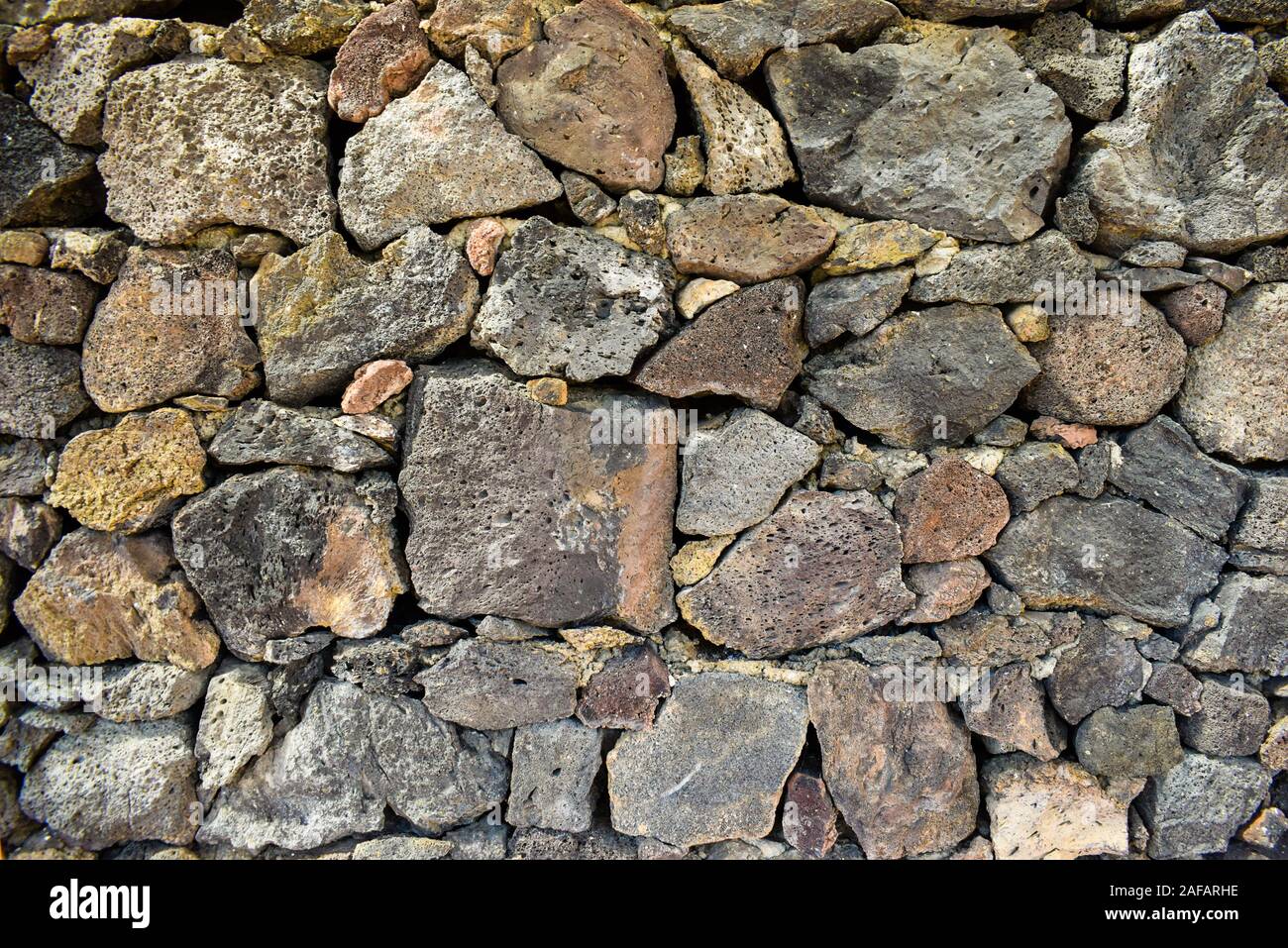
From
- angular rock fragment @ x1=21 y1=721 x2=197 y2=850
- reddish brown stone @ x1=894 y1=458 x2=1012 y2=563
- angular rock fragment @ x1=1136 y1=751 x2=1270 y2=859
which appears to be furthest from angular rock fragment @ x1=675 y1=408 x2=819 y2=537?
angular rock fragment @ x1=21 y1=721 x2=197 y2=850

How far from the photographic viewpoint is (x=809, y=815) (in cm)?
277

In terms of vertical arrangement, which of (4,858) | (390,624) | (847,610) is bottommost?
(4,858)

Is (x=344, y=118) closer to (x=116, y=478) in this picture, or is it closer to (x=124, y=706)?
(x=116, y=478)

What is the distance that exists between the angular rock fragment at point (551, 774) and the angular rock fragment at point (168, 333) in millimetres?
1726

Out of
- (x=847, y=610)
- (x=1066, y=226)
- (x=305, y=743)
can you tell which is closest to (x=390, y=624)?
(x=305, y=743)

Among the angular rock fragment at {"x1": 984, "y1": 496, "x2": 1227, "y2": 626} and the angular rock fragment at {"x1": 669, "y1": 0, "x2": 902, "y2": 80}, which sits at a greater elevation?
the angular rock fragment at {"x1": 669, "y1": 0, "x2": 902, "y2": 80}

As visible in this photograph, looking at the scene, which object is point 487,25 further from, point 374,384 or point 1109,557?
point 1109,557

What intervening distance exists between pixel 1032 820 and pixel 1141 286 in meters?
2.06

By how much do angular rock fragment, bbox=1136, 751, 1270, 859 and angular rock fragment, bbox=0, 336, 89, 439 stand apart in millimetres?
4378

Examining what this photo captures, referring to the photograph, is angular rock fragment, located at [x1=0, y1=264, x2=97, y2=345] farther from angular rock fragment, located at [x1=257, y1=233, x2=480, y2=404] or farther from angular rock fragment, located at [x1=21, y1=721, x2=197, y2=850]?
angular rock fragment, located at [x1=21, y1=721, x2=197, y2=850]

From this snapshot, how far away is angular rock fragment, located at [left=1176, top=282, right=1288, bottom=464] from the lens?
259cm

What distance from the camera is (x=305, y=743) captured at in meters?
2.69

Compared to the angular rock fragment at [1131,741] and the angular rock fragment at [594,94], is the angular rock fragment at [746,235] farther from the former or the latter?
the angular rock fragment at [1131,741]

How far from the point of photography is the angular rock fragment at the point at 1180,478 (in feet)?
8.63
